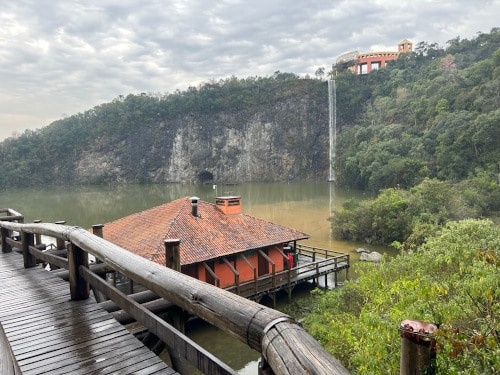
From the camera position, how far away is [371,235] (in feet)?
74.0

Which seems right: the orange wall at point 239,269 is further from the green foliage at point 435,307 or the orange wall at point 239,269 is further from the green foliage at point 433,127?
the green foliage at point 433,127

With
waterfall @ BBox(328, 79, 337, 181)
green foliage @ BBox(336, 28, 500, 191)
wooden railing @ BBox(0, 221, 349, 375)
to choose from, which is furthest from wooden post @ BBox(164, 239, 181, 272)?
waterfall @ BBox(328, 79, 337, 181)

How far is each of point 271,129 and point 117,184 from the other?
3386cm

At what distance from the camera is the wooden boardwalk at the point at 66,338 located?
8.43 feet

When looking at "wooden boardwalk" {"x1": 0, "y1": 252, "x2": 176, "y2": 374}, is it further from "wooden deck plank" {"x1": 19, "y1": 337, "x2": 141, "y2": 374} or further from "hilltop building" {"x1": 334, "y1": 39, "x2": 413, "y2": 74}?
"hilltop building" {"x1": 334, "y1": 39, "x2": 413, "y2": 74}

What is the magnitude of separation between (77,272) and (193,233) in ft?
30.9

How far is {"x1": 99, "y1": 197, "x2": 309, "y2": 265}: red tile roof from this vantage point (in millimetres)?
12445

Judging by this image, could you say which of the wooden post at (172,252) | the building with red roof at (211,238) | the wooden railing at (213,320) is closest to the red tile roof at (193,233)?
the building with red roof at (211,238)

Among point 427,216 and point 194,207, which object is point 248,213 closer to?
point 427,216

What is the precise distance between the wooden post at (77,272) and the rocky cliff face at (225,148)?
68.3 metres

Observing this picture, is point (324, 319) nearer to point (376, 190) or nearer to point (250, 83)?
point (376, 190)

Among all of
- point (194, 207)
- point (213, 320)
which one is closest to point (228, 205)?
point (194, 207)

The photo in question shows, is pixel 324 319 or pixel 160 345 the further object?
pixel 324 319

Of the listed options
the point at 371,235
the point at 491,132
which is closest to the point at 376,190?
the point at 491,132
